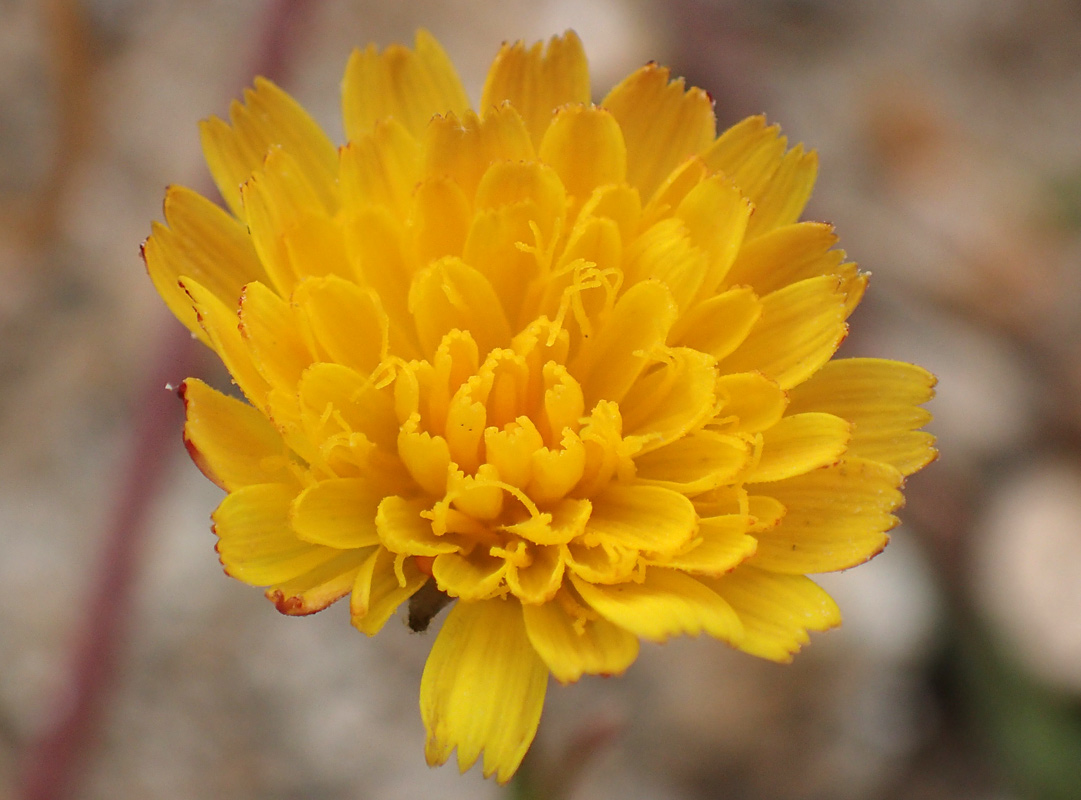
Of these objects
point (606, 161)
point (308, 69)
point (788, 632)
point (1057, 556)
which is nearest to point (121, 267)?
point (308, 69)

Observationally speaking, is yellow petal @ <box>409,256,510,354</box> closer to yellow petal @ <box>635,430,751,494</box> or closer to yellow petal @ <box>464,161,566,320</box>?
yellow petal @ <box>464,161,566,320</box>

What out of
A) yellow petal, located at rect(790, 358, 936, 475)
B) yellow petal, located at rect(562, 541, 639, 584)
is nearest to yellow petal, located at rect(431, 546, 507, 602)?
yellow petal, located at rect(562, 541, 639, 584)

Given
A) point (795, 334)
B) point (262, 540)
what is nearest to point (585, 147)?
point (795, 334)

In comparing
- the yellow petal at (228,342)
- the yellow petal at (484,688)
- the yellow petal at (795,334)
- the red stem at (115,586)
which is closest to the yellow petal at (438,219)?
the yellow petal at (228,342)

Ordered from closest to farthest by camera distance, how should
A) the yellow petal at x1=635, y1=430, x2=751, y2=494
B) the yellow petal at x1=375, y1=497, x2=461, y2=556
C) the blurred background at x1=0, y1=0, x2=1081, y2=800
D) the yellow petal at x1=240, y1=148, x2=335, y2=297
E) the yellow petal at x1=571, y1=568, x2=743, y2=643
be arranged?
1. the yellow petal at x1=571, y1=568, x2=743, y2=643
2. the yellow petal at x1=375, y1=497, x2=461, y2=556
3. the yellow petal at x1=635, y1=430, x2=751, y2=494
4. the yellow petal at x1=240, y1=148, x2=335, y2=297
5. the blurred background at x1=0, y1=0, x2=1081, y2=800

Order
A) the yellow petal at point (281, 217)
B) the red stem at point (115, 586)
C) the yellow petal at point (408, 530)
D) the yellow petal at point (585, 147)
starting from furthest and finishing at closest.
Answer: the red stem at point (115, 586), the yellow petal at point (585, 147), the yellow petal at point (281, 217), the yellow petal at point (408, 530)

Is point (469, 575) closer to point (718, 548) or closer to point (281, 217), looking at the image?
point (718, 548)

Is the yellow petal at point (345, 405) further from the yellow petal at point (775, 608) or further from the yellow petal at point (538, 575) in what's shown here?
the yellow petal at point (775, 608)
